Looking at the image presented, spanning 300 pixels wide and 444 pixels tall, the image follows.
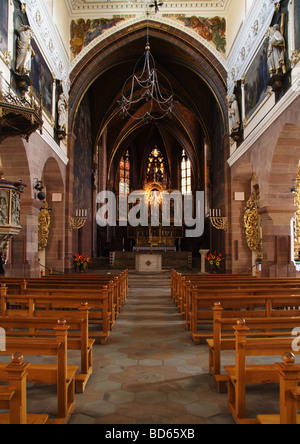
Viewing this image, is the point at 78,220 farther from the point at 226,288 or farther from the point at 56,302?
the point at 56,302

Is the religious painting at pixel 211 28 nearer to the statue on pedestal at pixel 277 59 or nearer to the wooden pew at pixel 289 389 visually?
the statue on pedestal at pixel 277 59

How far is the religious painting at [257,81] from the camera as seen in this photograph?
9562 millimetres

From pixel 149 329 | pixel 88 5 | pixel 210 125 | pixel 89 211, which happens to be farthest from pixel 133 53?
pixel 149 329

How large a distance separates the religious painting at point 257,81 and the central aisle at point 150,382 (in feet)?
22.2

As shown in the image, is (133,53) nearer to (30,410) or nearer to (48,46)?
(48,46)

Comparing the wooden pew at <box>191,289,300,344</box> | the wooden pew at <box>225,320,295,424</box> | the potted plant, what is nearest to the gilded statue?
the potted plant

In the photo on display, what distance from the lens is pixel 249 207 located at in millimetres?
13008

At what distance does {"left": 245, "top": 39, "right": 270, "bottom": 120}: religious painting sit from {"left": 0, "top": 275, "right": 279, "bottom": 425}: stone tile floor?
23.1 ft

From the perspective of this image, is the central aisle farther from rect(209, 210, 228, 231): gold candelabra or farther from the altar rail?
the altar rail

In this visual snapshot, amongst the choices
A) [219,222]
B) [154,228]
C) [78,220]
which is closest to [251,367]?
[219,222]

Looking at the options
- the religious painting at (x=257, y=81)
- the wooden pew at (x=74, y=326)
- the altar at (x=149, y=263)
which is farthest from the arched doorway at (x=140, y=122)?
the wooden pew at (x=74, y=326)

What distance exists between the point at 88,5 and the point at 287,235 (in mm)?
11300

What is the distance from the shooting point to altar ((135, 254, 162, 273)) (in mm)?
14078

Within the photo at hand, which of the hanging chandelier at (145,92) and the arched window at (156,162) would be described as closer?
the hanging chandelier at (145,92)
